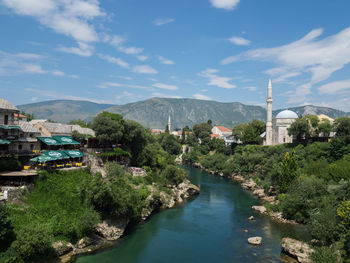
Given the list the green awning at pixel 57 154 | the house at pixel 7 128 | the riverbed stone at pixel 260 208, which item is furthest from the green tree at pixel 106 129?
the riverbed stone at pixel 260 208

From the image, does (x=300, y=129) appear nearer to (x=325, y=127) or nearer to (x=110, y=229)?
(x=325, y=127)

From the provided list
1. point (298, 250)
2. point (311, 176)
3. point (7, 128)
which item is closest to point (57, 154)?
point (7, 128)

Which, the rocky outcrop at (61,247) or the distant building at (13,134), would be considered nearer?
the rocky outcrop at (61,247)

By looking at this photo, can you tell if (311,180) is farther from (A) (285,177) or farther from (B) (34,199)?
(B) (34,199)

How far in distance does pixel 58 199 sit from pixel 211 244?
56.8ft

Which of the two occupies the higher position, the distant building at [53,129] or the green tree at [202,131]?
the green tree at [202,131]

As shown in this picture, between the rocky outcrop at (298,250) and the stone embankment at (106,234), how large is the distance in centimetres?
1738

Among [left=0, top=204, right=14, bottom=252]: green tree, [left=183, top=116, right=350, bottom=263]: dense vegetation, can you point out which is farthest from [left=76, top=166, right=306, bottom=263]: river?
[left=0, top=204, right=14, bottom=252]: green tree

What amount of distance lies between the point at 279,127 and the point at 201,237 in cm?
5162

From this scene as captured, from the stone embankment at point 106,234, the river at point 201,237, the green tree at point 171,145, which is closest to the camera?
the stone embankment at point 106,234

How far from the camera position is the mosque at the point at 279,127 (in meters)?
71.1

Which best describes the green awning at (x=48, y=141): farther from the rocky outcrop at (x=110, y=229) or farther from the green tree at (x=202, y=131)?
the green tree at (x=202, y=131)

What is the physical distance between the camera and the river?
2459 cm

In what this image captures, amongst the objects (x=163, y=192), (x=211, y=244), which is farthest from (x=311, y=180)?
(x=163, y=192)
